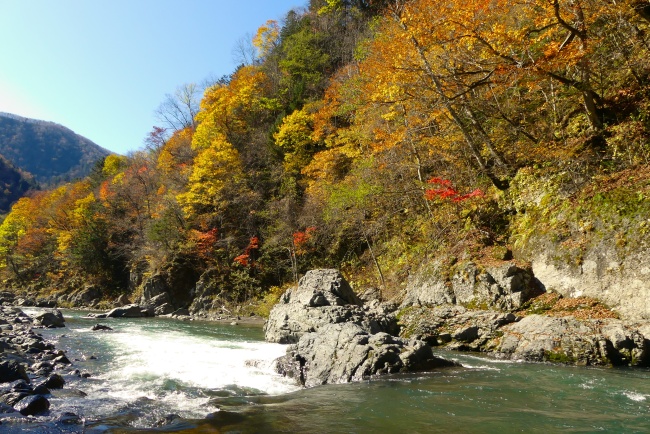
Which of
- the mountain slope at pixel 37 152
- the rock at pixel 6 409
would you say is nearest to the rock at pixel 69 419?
the rock at pixel 6 409

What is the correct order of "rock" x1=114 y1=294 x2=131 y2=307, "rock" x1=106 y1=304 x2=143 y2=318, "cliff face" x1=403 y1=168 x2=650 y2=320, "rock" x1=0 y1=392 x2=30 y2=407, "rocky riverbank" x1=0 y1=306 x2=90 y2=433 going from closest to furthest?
"rocky riverbank" x1=0 y1=306 x2=90 y2=433 < "rock" x1=0 y1=392 x2=30 y2=407 < "cliff face" x1=403 y1=168 x2=650 y2=320 < "rock" x1=106 y1=304 x2=143 y2=318 < "rock" x1=114 y1=294 x2=131 y2=307

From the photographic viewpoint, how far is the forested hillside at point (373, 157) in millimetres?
12430

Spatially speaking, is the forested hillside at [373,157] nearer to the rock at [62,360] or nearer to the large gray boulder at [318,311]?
the large gray boulder at [318,311]

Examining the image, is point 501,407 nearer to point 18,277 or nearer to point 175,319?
point 175,319

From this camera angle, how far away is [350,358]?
8734 millimetres

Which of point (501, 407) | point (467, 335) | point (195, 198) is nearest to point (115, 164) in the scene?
point (195, 198)

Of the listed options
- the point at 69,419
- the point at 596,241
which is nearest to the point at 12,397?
the point at 69,419

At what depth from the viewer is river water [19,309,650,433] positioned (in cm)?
567

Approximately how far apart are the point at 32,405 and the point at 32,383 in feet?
7.32

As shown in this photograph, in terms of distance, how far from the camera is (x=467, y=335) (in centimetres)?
1164

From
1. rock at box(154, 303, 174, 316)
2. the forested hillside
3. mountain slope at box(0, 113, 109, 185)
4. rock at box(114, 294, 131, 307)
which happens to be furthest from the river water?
mountain slope at box(0, 113, 109, 185)

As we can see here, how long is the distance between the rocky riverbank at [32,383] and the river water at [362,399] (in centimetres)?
27

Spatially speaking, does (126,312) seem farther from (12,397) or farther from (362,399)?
(362,399)

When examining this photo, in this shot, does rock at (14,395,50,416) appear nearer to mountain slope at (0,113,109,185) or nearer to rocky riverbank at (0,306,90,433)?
rocky riverbank at (0,306,90,433)
